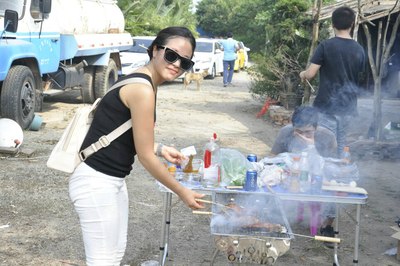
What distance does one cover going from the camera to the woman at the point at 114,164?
2.79 meters

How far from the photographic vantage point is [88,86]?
13.2 metres

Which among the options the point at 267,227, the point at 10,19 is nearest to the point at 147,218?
the point at 267,227

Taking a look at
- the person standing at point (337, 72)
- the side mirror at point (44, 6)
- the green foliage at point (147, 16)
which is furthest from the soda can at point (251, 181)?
the green foliage at point (147, 16)

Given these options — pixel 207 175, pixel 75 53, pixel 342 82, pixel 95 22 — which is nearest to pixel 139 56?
pixel 95 22

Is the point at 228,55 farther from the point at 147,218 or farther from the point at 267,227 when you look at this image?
the point at 267,227

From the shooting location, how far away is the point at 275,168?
4238 millimetres

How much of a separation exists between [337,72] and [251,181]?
2.01m

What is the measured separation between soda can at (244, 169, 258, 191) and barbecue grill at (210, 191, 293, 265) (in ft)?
0.13

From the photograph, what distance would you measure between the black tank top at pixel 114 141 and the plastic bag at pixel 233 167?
1302 mm

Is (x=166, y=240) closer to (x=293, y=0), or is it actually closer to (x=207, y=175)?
(x=207, y=175)

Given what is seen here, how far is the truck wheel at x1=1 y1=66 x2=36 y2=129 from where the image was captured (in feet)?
29.0

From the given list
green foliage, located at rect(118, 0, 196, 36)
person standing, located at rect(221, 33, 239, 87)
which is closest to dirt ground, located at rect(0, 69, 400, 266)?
person standing, located at rect(221, 33, 239, 87)

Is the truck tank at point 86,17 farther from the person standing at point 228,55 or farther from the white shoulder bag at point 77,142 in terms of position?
the white shoulder bag at point 77,142

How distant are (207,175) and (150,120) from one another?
1456 millimetres
